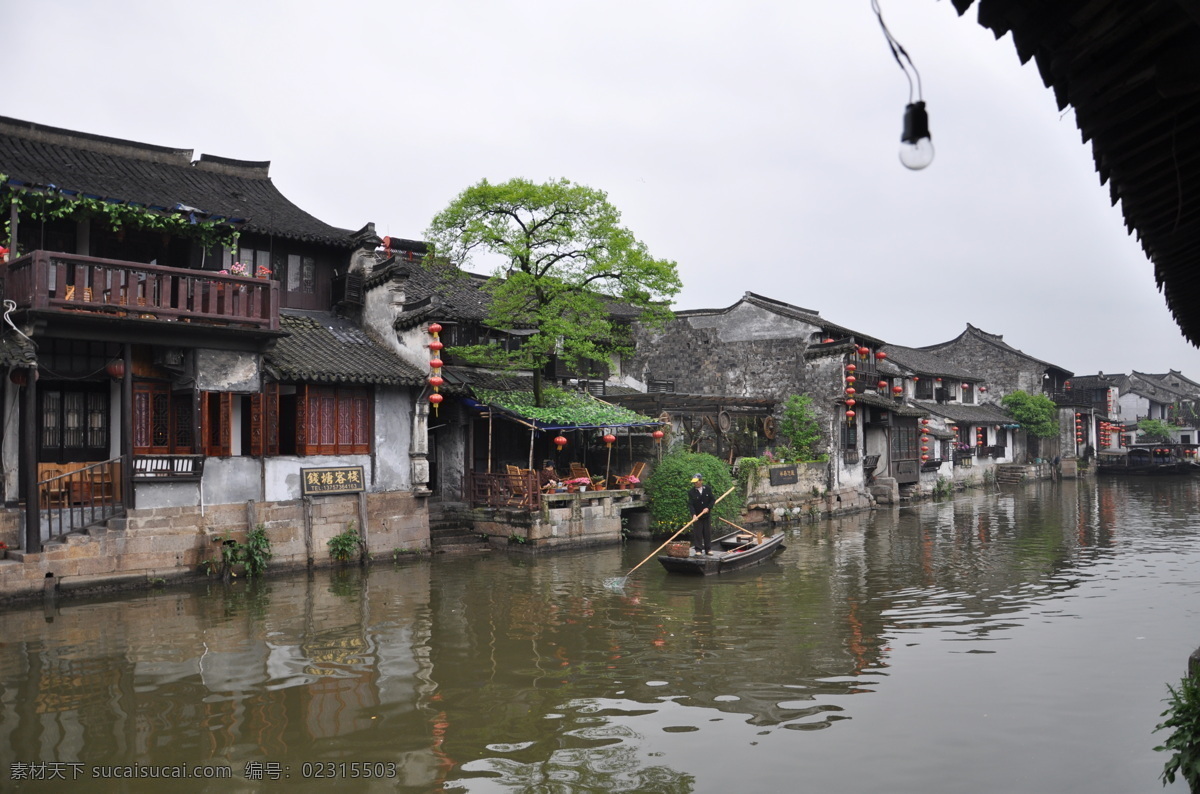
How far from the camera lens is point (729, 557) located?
18047 mm

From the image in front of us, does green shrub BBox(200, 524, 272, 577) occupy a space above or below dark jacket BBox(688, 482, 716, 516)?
below

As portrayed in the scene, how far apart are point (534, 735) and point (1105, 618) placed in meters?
9.72

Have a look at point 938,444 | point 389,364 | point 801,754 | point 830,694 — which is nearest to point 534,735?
point 801,754

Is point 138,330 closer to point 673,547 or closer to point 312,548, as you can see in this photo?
point 312,548

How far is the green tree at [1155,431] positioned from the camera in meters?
62.9

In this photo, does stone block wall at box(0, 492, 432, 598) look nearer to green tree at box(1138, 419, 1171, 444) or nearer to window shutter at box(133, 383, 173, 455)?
window shutter at box(133, 383, 173, 455)

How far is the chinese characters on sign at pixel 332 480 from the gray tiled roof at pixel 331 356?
190 centimetres

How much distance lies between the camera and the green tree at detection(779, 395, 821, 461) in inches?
1275

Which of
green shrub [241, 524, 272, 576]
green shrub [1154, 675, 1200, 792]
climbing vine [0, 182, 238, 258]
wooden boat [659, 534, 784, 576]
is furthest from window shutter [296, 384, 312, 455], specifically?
green shrub [1154, 675, 1200, 792]

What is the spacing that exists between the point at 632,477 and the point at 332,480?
350 inches

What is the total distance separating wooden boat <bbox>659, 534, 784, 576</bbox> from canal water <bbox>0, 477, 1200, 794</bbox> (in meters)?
0.36

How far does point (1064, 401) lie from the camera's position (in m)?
55.5

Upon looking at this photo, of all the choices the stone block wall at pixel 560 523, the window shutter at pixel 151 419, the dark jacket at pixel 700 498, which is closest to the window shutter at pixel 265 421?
the window shutter at pixel 151 419

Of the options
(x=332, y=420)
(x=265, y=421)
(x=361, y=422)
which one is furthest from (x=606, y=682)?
(x=361, y=422)
